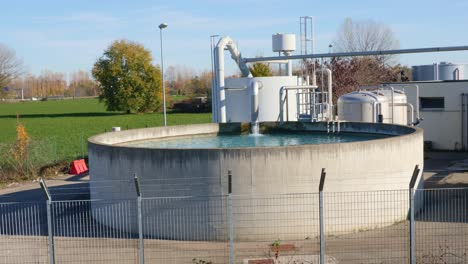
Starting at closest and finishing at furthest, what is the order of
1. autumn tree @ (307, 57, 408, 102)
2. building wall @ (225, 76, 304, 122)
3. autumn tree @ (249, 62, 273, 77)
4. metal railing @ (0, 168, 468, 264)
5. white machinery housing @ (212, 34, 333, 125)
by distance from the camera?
metal railing @ (0, 168, 468, 264) → white machinery housing @ (212, 34, 333, 125) → building wall @ (225, 76, 304, 122) → autumn tree @ (307, 57, 408, 102) → autumn tree @ (249, 62, 273, 77)

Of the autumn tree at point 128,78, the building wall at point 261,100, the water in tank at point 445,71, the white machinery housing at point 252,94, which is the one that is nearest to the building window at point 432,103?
the white machinery housing at point 252,94

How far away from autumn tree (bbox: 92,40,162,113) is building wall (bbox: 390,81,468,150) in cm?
5426

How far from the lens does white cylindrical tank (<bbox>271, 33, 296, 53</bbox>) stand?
105 ft

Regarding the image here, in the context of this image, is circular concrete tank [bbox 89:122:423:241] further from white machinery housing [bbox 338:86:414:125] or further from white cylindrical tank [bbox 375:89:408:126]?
white cylindrical tank [bbox 375:89:408:126]

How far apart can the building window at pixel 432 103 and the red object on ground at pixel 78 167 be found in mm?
17485

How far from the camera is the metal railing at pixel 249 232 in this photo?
43.9 feet

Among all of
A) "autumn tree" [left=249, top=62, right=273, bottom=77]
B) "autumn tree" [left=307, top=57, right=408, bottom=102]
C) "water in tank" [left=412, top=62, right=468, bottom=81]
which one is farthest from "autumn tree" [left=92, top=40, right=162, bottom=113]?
"water in tank" [left=412, top=62, right=468, bottom=81]

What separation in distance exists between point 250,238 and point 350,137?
30.4 feet

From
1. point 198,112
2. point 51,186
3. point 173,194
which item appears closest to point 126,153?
point 173,194

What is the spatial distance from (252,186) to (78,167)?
49.0 ft

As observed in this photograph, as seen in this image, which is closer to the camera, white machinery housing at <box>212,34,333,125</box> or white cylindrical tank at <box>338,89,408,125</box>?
white cylindrical tank at <box>338,89,408,125</box>

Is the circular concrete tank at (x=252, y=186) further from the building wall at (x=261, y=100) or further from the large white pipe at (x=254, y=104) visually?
the building wall at (x=261, y=100)

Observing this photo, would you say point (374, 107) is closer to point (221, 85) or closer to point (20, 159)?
point (221, 85)

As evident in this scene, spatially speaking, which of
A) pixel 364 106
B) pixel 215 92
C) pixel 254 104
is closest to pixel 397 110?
pixel 364 106
